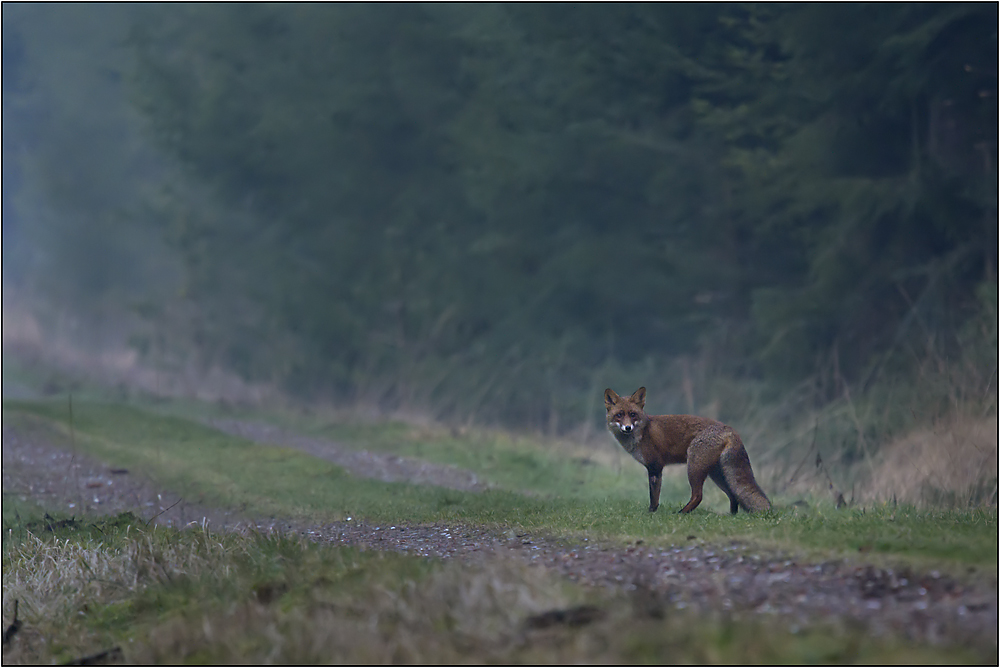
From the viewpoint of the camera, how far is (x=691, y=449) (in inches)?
277

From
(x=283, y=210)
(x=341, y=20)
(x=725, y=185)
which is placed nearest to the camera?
(x=725, y=185)

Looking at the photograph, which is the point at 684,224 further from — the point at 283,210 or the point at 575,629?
the point at 575,629

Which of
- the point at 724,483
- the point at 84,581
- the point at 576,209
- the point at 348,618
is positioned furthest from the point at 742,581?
the point at 576,209

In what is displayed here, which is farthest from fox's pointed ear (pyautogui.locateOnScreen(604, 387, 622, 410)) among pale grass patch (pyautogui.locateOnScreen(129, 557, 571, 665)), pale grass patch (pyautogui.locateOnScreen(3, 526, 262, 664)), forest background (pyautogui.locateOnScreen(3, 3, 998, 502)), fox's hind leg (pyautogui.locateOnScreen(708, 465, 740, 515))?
forest background (pyautogui.locateOnScreen(3, 3, 998, 502))

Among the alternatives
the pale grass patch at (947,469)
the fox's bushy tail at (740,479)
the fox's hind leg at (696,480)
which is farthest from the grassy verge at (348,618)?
the pale grass patch at (947,469)

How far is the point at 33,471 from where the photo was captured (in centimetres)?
1123

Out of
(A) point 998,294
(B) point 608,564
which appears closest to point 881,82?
(A) point 998,294

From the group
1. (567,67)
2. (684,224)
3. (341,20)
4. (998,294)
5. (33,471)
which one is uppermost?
(341,20)

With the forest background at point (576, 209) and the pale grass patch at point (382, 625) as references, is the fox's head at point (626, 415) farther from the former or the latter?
the forest background at point (576, 209)

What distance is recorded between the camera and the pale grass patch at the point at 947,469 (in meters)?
8.25

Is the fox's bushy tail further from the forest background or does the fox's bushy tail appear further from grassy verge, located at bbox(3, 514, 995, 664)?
the forest background

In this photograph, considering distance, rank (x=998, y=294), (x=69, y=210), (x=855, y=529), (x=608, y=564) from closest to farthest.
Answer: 1. (x=608, y=564)
2. (x=855, y=529)
3. (x=998, y=294)
4. (x=69, y=210)

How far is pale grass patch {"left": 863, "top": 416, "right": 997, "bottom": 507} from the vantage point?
8.25 metres

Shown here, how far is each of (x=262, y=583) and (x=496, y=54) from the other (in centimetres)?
1484
